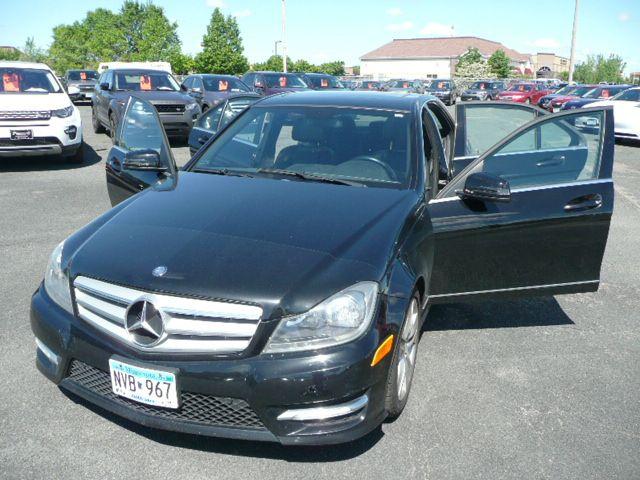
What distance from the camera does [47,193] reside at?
8.62 metres

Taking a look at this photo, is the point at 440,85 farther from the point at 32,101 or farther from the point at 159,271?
the point at 159,271

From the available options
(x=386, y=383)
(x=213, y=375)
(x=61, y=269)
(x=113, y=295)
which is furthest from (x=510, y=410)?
(x=61, y=269)

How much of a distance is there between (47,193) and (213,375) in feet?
23.8

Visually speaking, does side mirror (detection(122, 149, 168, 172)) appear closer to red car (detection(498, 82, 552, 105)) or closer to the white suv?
the white suv

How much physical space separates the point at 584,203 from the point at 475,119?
147cm

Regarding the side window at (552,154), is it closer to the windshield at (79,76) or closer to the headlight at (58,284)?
the headlight at (58,284)

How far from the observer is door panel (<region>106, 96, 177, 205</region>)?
4.16 m

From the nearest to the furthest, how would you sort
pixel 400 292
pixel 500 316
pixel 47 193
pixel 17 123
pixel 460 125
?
pixel 400 292 → pixel 500 316 → pixel 460 125 → pixel 47 193 → pixel 17 123

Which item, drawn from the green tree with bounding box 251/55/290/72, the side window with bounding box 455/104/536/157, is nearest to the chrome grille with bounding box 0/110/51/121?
the side window with bounding box 455/104/536/157

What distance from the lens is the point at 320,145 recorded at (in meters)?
3.91

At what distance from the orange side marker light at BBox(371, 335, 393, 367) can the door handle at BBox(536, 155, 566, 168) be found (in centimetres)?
219

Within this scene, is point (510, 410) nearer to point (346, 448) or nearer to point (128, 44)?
point (346, 448)

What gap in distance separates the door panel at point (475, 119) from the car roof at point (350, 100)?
0.43 m

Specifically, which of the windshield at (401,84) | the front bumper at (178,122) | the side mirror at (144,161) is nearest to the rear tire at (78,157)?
the front bumper at (178,122)
